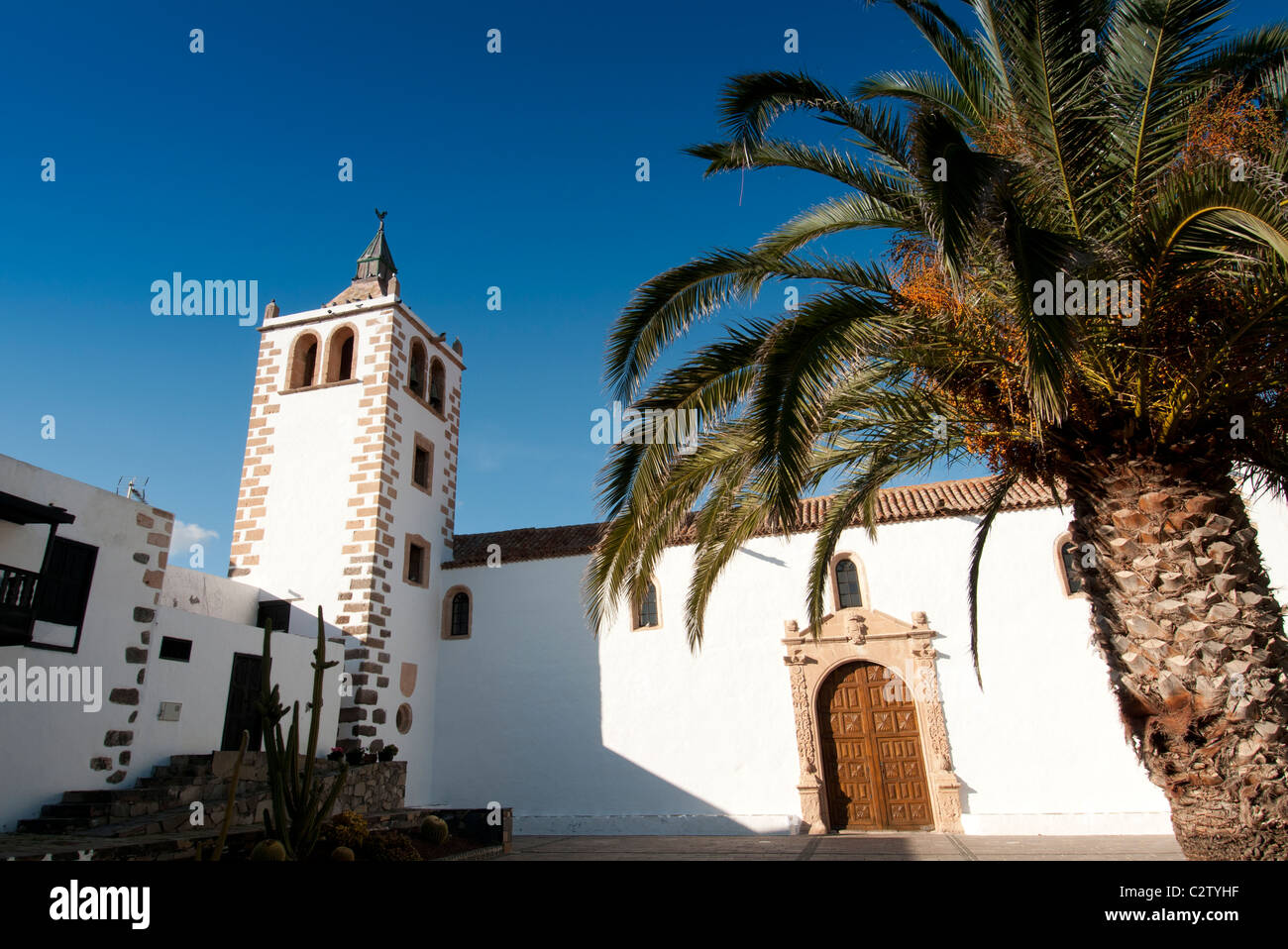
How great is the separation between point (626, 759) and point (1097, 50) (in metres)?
12.7

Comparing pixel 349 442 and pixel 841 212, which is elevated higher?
pixel 349 442

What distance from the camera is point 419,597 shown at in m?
16.0

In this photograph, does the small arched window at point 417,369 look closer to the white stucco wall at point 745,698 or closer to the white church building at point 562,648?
the white church building at point 562,648

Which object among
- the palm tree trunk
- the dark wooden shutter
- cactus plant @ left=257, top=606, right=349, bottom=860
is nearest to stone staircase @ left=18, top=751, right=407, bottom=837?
the dark wooden shutter

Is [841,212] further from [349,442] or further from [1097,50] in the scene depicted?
[349,442]

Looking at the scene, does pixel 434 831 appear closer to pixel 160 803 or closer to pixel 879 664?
pixel 160 803

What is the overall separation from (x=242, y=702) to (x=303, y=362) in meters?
8.33

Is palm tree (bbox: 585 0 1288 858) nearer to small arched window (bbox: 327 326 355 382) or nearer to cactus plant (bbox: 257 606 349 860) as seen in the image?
cactus plant (bbox: 257 606 349 860)

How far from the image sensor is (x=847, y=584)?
13914 mm

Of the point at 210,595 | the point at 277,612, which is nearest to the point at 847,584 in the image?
the point at 277,612

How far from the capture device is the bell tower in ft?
47.1

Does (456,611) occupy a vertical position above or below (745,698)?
above
